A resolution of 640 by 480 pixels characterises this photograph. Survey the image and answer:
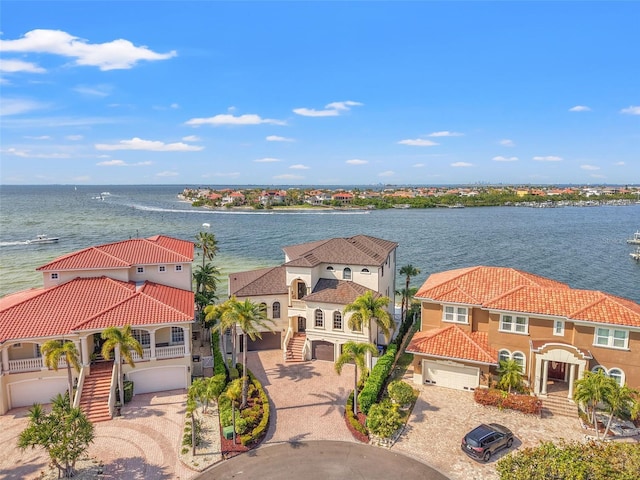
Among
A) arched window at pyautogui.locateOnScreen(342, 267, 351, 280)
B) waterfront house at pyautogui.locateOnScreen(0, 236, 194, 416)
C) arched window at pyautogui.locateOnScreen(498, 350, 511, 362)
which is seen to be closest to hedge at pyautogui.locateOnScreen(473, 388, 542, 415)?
arched window at pyautogui.locateOnScreen(498, 350, 511, 362)

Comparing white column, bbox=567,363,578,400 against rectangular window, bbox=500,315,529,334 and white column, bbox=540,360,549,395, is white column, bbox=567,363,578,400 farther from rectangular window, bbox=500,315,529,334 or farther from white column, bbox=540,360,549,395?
rectangular window, bbox=500,315,529,334

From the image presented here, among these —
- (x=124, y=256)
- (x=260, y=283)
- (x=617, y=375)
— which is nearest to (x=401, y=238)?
(x=260, y=283)

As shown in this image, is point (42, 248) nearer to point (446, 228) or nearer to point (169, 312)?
point (169, 312)

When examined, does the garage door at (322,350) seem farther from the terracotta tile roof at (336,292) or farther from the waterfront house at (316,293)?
the terracotta tile roof at (336,292)

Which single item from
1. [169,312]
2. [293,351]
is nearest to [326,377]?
[293,351]

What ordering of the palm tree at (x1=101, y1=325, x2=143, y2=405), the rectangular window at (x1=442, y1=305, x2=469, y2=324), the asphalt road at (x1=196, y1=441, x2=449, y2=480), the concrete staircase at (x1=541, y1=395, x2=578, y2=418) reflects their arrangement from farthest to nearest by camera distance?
1. the rectangular window at (x1=442, y1=305, x2=469, y2=324)
2. the concrete staircase at (x1=541, y1=395, x2=578, y2=418)
3. the palm tree at (x1=101, y1=325, x2=143, y2=405)
4. the asphalt road at (x1=196, y1=441, x2=449, y2=480)
